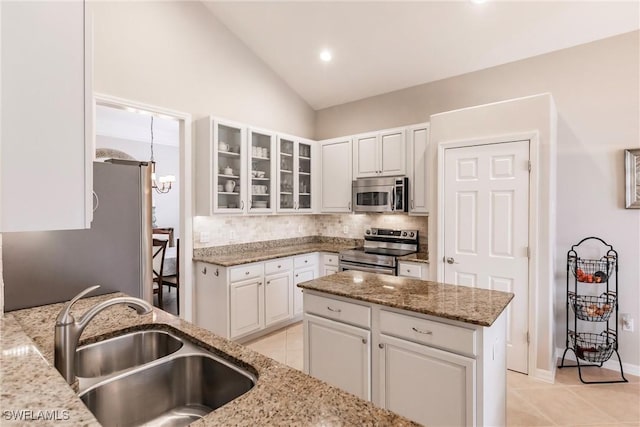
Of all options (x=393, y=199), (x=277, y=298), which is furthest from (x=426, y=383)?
(x=393, y=199)

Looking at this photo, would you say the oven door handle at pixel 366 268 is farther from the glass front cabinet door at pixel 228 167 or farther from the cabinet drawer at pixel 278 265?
the glass front cabinet door at pixel 228 167

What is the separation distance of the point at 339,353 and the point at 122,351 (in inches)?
46.7

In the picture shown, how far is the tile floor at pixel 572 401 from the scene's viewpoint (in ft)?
7.64

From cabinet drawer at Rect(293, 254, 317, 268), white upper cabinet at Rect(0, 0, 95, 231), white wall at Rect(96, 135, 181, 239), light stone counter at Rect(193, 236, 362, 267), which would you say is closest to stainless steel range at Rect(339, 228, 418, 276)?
light stone counter at Rect(193, 236, 362, 267)

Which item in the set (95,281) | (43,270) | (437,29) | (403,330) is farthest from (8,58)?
(437,29)

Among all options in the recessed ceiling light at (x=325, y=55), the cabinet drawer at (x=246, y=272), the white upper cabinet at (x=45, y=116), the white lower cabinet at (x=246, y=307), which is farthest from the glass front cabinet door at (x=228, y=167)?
the white upper cabinet at (x=45, y=116)

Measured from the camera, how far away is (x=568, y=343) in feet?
10.5

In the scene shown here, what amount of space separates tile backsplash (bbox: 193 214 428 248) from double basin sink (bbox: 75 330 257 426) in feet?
7.79

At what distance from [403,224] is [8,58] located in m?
4.06

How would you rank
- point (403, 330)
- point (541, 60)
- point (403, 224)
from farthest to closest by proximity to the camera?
point (403, 224)
point (541, 60)
point (403, 330)

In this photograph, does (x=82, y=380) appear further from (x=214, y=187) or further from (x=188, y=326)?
(x=214, y=187)

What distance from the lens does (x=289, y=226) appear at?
15.9ft

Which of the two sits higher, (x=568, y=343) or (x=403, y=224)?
(x=403, y=224)

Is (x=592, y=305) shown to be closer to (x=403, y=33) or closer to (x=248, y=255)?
(x=403, y=33)
